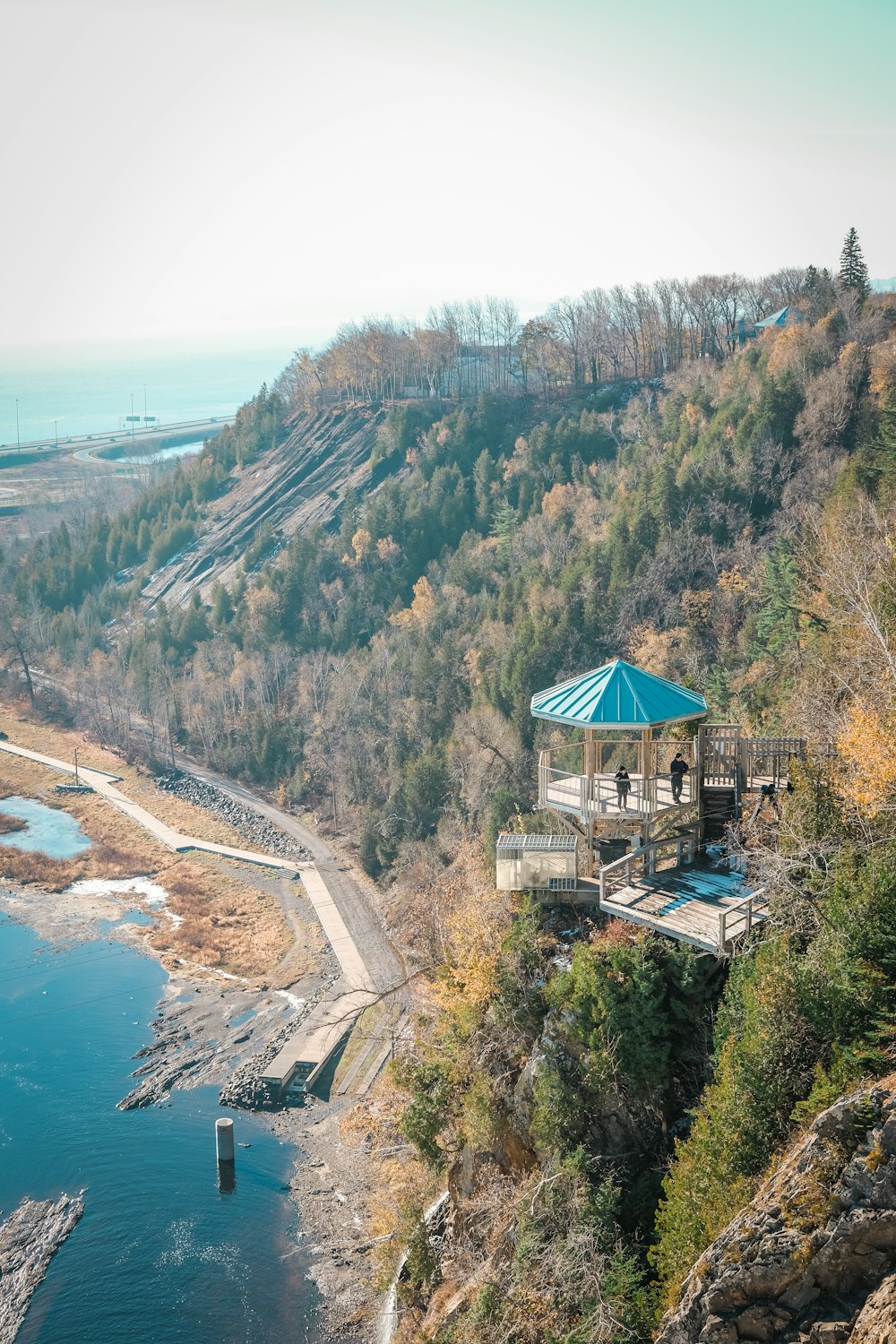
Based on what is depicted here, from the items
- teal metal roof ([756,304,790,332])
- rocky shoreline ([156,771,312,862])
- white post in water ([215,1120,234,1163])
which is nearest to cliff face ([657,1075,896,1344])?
white post in water ([215,1120,234,1163])

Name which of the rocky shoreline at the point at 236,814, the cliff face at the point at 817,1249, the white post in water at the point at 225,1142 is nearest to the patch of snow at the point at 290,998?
the white post in water at the point at 225,1142

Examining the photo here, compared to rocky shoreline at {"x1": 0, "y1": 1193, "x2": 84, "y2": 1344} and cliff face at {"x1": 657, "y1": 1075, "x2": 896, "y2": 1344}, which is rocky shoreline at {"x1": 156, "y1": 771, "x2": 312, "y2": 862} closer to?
rocky shoreline at {"x1": 0, "y1": 1193, "x2": 84, "y2": 1344}

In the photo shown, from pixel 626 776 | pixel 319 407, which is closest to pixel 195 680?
pixel 319 407

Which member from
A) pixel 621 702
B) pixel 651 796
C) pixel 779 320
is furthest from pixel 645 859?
pixel 779 320

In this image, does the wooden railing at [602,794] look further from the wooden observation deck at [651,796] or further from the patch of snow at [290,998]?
the patch of snow at [290,998]

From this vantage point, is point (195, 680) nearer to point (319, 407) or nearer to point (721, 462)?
point (319, 407)
